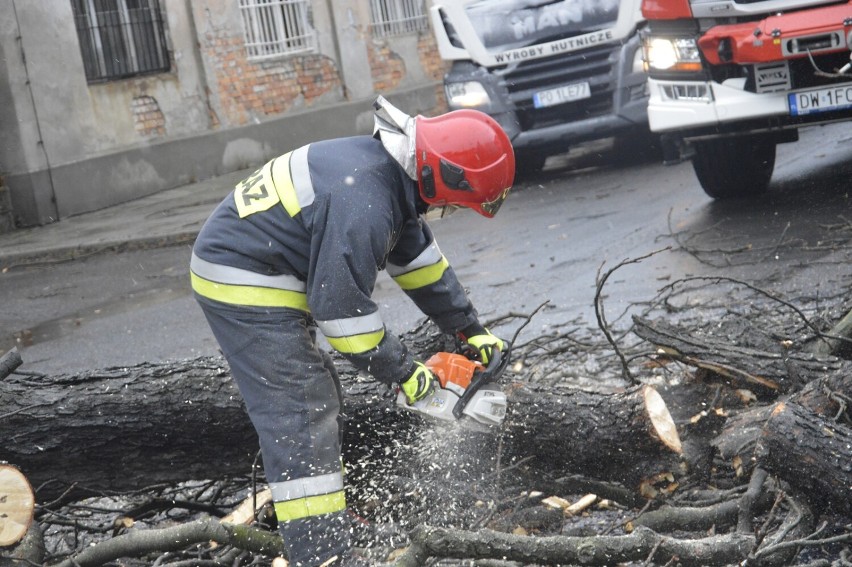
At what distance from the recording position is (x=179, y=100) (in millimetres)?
12844

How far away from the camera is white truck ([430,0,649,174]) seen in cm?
957

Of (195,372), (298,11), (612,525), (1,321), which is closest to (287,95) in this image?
(298,11)

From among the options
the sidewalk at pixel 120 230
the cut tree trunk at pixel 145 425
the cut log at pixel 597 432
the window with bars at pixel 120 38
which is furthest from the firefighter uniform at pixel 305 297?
the window with bars at pixel 120 38

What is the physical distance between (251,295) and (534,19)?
7.01m

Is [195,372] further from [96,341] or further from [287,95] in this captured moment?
[287,95]

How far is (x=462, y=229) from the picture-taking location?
884 centimetres

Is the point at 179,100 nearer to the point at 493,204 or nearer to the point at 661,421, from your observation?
the point at 493,204

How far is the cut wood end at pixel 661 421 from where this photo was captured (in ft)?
11.1

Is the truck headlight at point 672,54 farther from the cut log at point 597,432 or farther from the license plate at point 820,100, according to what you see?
the cut log at point 597,432

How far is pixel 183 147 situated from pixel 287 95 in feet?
7.12

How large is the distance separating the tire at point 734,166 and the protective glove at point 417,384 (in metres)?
4.60

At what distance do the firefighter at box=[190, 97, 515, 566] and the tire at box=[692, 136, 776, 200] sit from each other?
4467mm

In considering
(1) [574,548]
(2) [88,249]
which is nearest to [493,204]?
(1) [574,548]

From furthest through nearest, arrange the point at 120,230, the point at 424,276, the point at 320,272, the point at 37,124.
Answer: the point at 37,124 < the point at 120,230 < the point at 424,276 < the point at 320,272
